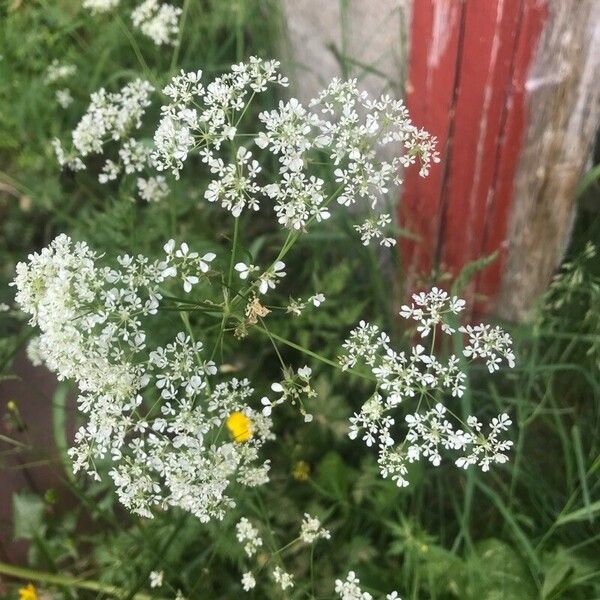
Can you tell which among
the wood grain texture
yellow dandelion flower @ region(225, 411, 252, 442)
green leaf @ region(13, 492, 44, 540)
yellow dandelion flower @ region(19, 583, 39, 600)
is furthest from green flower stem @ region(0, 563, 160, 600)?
the wood grain texture

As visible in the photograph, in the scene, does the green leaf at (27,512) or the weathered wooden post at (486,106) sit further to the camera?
the green leaf at (27,512)

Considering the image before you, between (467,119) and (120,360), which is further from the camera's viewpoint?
(467,119)

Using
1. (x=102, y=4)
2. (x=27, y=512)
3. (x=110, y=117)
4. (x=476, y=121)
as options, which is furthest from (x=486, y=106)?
(x=27, y=512)

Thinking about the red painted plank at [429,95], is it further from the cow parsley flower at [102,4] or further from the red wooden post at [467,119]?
the cow parsley flower at [102,4]

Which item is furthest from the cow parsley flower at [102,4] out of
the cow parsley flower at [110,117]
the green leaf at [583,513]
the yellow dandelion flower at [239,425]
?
the green leaf at [583,513]

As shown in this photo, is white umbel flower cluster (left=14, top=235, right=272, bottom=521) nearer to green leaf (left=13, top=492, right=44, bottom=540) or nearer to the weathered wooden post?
the weathered wooden post

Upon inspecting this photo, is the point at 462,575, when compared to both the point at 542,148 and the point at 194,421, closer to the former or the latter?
the point at 194,421

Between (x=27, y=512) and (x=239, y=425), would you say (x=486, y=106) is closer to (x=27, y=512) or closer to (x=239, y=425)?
(x=239, y=425)
